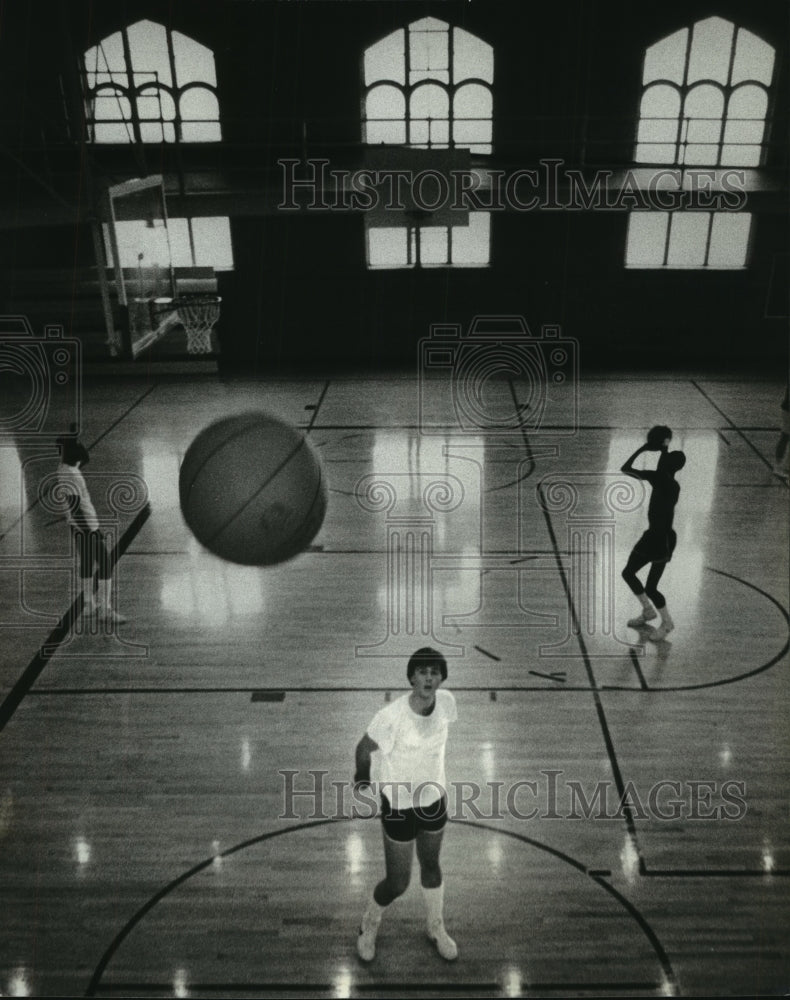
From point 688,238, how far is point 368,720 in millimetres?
12881

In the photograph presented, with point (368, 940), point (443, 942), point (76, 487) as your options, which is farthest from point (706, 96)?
point (368, 940)

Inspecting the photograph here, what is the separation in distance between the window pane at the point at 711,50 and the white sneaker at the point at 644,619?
11.6 m

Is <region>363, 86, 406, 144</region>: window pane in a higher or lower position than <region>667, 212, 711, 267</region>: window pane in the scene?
higher

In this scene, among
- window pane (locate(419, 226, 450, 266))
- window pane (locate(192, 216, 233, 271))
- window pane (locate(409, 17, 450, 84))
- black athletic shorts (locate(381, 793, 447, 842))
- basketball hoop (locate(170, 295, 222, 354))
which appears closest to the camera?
black athletic shorts (locate(381, 793, 447, 842))

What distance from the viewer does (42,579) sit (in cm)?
830

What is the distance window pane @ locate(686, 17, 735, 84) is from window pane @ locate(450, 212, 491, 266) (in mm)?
4230

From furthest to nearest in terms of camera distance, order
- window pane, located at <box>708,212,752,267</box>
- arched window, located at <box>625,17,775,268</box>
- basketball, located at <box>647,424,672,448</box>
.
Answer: window pane, located at <box>708,212,752,267</box>, arched window, located at <box>625,17,775,268</box>, basketball, located at <box>647,424,672,448</box>

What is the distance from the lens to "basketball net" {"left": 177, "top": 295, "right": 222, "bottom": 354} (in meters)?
14.3

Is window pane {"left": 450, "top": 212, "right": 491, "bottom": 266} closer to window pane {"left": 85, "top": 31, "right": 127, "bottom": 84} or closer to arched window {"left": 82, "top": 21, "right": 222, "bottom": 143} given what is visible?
arched window {"left": 82, "top": 21, "right": 222, "bottom": 143}

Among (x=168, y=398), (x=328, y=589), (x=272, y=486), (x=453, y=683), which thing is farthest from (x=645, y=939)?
(x=168, y=398)

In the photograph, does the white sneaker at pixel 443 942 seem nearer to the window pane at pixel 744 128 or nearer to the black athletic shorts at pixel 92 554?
the black athletic shorts at pixel 92 554

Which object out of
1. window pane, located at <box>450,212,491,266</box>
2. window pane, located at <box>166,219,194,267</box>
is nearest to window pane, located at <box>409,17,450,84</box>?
window pane, located at <box>450,212,491,266</box>

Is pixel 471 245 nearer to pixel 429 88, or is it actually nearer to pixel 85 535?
pixel 429 88

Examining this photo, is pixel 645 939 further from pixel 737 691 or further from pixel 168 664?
pixel 168 664
